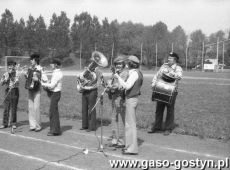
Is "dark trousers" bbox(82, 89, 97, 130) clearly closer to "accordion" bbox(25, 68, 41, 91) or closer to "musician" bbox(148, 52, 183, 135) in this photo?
"accordion" bbox(25, 68, 41, 91)

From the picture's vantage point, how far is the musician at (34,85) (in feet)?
29.9

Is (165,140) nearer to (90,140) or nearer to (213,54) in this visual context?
(90,140)

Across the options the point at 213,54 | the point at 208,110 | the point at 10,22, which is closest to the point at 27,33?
the point at 10,22

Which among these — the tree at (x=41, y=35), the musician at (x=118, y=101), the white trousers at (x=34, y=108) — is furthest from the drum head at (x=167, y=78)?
the tree at (x=41, y=35)

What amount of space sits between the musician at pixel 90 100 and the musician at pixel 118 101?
67.0 inches

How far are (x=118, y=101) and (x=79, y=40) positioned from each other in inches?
2971

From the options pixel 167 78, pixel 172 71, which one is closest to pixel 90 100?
pixel 167 78

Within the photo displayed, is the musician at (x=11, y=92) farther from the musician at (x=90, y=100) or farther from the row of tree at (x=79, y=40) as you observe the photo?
the row of tree at (x=79, y=40)

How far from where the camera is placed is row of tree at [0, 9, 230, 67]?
7406 centimetres

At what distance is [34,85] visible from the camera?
360 inches

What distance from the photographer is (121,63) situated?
288 inches

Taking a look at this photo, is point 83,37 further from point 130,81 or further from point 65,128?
point 130,81

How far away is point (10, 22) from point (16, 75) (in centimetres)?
6969

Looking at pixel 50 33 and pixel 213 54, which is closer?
pixel 50 33
